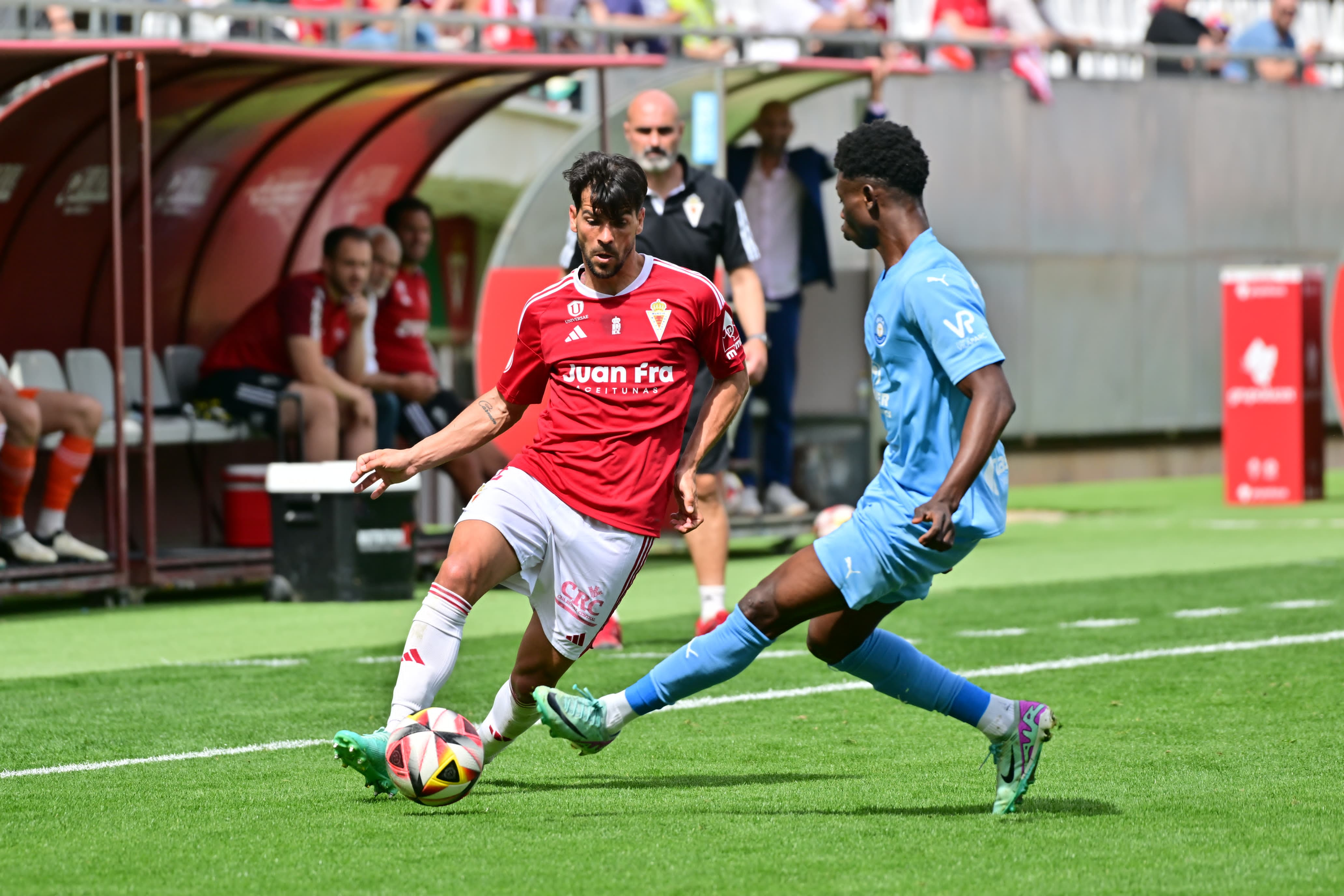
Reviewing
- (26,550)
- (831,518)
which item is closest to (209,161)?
(26,550)

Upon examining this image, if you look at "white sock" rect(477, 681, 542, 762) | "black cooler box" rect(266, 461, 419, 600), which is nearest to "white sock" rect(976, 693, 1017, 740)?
"white sock" rect(477, 681, 542, 762)

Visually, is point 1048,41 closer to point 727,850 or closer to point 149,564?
point 149,564

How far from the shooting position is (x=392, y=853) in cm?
543

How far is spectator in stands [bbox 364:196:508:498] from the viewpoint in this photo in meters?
14.4

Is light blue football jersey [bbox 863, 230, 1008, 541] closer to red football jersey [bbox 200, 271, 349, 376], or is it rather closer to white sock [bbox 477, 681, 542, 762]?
white sock [bbox 477, 681, 542, 762]

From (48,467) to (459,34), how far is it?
6082 mm

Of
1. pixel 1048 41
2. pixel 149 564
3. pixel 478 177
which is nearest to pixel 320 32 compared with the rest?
pixel 478 177

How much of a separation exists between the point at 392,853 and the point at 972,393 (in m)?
1.85

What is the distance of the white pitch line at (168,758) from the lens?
269 inches

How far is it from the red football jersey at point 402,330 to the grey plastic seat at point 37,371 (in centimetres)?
210

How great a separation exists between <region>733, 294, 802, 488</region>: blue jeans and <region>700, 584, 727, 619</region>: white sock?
5.27 meters

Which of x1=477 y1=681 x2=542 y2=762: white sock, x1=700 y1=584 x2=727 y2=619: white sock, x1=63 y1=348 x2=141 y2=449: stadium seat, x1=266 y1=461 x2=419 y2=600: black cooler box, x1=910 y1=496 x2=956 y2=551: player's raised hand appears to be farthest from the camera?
x1=63 y1=348 x2=141 y2=449: stadium seat

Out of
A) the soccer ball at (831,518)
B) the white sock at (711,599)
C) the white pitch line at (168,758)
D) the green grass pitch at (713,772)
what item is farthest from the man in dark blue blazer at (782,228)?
the white pitch line at (168,758)

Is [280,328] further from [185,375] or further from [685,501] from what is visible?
[685,501]
